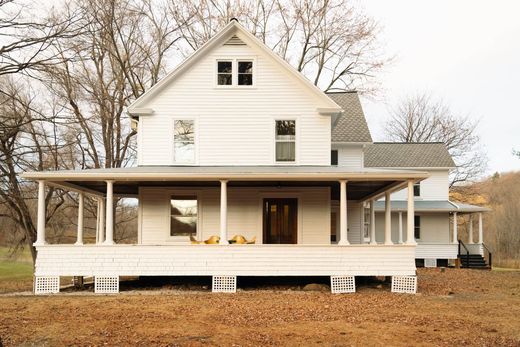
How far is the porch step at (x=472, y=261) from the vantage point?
3055cm

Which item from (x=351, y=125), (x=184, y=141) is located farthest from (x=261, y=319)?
(x=351, y=125)

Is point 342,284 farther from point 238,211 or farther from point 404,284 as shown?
point 238,211

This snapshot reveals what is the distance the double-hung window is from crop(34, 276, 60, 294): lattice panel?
4.20 metres

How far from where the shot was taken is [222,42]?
1898 cm

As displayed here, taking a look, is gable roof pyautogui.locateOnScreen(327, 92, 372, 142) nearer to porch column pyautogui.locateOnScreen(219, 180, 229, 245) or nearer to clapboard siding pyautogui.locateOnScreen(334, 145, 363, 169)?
clapboard siding pyautogui.locateOnScreen(334, 145, 363, 169)

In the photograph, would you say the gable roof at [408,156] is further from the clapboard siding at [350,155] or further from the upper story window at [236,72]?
the upper story window at [236,72]

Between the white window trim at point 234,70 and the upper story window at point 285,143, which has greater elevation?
the white window trim at point 234,70

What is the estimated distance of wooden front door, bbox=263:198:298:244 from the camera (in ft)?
61.4

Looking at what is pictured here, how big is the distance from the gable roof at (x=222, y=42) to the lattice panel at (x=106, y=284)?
19.0ft

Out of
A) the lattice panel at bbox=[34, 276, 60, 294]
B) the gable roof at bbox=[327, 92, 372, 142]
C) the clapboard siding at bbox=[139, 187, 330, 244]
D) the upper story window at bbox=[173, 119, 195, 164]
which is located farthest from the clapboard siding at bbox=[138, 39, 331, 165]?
the gable roof at bbox=[327, 92, 372, 142]

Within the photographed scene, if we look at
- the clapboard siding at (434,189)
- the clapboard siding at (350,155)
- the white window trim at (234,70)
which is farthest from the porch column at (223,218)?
the clapboard siding at (434,189)

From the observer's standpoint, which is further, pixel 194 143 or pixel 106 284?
pixel 194 143

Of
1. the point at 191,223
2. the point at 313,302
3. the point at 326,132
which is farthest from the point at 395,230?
the point at 313,302

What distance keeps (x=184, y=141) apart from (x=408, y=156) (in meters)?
17.8
